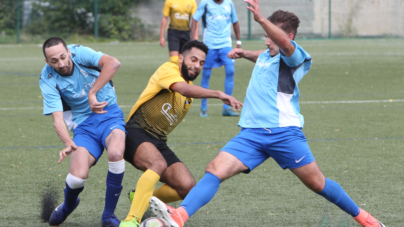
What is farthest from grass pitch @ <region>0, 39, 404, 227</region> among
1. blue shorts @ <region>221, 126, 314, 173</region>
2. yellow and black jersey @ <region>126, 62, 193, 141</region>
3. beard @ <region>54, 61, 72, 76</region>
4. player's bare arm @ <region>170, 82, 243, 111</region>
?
beard @ <region>54, 61, 72, 76</region>

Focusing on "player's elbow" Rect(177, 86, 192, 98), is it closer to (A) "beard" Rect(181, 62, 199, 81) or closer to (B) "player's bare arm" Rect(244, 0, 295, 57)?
(A) "beard" Rect(181, 62, 199, 81)

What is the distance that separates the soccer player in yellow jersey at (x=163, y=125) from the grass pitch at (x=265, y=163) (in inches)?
14.1

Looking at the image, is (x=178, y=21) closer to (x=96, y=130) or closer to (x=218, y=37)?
(x=218, y=37)

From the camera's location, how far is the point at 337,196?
357cm

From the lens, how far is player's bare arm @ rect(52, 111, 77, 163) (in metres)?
3.61

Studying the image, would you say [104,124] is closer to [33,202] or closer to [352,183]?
[33,202]

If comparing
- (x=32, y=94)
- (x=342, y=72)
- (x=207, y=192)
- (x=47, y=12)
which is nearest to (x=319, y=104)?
(x=342, y=72)

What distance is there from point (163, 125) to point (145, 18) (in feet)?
84.4

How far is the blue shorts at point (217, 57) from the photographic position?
893 centimetres

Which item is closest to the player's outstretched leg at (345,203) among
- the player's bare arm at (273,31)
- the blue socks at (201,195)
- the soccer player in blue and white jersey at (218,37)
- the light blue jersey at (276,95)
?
the light blue jersey at (276,95)

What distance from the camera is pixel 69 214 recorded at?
4012mm

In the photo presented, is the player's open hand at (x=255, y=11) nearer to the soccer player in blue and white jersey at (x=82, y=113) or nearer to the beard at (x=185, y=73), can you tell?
the beard at (x=185, y=73)

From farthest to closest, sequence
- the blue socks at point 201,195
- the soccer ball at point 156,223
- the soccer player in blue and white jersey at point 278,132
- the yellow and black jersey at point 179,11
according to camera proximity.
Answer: the yellow and black jersey at point 179,11 → the soccer player in blue and white jersey at point 278,132 → the blue socks at point 201,195 → the soccer ball at point 156,223

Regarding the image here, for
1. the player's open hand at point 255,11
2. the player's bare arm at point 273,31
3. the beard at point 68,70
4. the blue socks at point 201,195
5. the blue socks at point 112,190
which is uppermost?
the player's open hand at point 255,11
